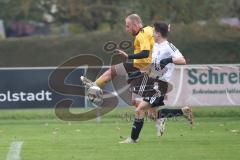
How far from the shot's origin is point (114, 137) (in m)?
16.9

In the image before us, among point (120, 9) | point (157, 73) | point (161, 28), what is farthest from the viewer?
point (120, 9)

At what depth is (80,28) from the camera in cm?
5166

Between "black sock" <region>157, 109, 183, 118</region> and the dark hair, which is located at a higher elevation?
the dark hair

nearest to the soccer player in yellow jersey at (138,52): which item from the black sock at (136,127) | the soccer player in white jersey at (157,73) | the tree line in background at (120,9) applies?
the black sock at (136,127)

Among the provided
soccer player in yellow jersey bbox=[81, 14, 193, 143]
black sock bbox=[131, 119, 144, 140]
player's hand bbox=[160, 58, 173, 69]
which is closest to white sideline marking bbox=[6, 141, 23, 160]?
soccer player in yellow jersey bbox=[81, 14, 193, 143]

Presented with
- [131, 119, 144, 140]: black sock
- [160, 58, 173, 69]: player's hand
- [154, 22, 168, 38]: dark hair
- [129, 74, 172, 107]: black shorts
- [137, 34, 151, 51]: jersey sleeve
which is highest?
[154, 22, 168, 38]: dark hair

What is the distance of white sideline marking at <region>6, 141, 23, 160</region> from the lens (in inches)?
520

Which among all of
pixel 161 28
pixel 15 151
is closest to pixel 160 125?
pixel 161 28

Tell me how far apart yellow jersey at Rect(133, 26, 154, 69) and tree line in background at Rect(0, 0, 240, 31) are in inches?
610

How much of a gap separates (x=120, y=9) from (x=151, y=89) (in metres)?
22.4

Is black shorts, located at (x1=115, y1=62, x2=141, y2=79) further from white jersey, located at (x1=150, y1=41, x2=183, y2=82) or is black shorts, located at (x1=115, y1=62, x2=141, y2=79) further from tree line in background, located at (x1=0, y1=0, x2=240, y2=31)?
tree line in background, located at (x1=0, y1=0, x2=240, y2=31)

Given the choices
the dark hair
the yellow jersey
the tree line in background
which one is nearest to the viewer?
the dark hair

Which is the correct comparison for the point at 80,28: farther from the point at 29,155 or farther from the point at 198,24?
the point at 29,155

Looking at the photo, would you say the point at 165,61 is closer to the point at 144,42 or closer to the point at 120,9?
the point at 144,42
